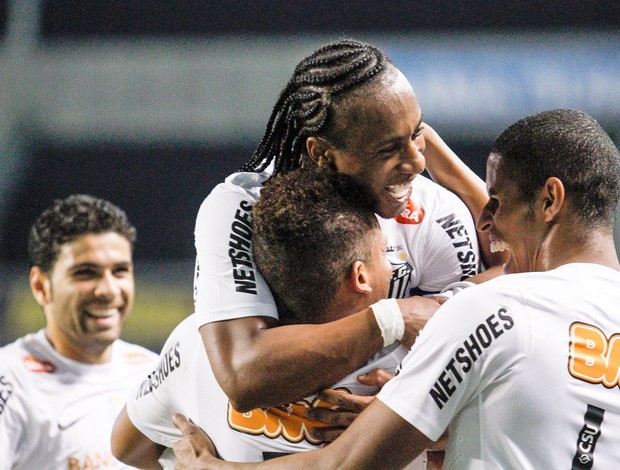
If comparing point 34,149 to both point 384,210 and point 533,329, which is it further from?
point 533,329

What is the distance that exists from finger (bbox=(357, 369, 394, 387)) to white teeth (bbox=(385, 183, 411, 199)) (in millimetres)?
436

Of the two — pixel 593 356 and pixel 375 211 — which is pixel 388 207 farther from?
pixel 593 356

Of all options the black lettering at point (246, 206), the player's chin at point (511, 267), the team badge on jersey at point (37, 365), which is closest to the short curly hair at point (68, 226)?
the team badge on jersey at point (37, 365)

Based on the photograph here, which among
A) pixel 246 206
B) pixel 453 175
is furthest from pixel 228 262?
pixel 453 175

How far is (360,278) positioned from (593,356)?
53cm

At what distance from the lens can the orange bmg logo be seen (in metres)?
1.89

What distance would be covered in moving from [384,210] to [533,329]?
540mm

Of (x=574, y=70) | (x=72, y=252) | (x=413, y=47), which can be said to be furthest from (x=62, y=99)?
(x=574, y=70)

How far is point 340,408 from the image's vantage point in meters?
2.09

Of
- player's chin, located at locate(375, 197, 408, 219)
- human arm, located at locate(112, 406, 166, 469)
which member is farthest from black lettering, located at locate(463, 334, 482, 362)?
human arm, located at locate(112, 406, 166, 469)

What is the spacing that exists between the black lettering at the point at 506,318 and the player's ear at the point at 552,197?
284 mm

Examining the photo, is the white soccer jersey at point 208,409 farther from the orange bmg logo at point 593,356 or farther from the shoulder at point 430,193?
the shoulder at point 430,193

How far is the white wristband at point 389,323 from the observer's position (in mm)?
2059

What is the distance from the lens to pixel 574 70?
746 cm
